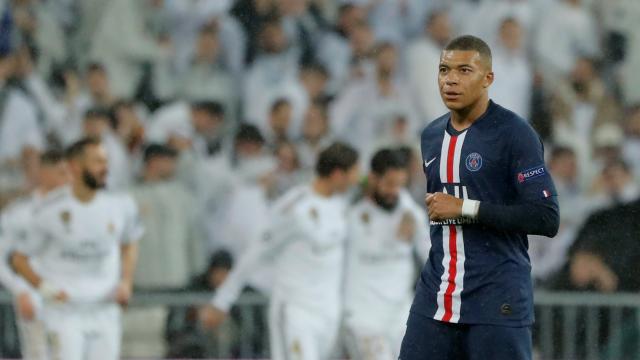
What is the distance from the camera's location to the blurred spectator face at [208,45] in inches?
484

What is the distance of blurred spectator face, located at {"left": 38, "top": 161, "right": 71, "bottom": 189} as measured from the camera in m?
10.6

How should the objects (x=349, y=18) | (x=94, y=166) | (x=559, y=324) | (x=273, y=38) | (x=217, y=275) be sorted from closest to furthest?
1. (x=94, y=166)
2. (x=559, y=324)
3. (x=217, y=275)
4. (x=273, y=38)
5. (x=349, y=18)

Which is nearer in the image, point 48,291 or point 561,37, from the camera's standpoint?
point 48,291

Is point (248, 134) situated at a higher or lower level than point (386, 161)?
higher

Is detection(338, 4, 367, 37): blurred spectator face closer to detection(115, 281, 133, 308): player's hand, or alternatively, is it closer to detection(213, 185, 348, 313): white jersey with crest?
detection(213, 185, 348, 313): white jersey with crest

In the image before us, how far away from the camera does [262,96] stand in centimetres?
1234

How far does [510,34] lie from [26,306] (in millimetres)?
4800

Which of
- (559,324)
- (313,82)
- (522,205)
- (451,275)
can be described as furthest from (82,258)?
(522,205)

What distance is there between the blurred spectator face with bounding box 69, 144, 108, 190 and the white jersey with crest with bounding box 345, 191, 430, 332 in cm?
189

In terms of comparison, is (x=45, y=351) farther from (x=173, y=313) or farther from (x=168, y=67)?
(x=168, y=67)

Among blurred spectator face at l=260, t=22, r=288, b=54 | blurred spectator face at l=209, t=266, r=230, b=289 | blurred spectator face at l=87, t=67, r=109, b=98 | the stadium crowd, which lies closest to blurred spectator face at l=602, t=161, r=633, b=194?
the stadium crowd

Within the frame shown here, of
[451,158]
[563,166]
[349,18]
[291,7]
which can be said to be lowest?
[451,158]

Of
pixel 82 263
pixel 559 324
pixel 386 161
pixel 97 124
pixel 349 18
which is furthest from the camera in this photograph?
pixel 349 18

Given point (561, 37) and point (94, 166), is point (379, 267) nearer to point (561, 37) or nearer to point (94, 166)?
point (94, 166)
